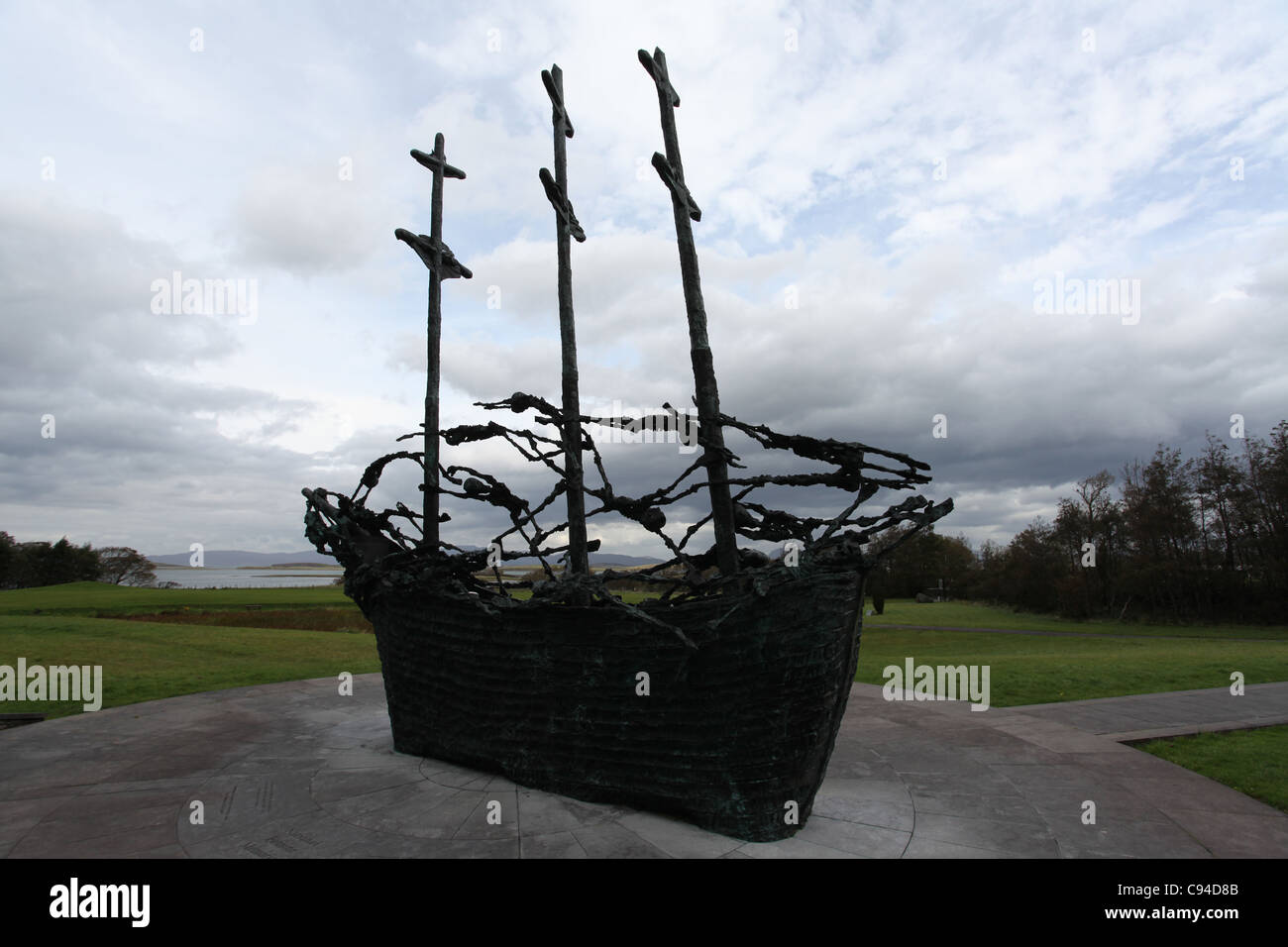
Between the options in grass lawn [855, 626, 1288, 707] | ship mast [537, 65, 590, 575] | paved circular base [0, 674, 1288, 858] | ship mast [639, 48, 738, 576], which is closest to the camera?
paved circular base [0, 674, 1288, 858]

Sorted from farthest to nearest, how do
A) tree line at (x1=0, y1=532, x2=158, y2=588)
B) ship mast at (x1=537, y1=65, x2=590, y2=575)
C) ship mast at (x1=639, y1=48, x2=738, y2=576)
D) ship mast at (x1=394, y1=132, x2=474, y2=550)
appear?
tree line at (x1=0, y1=532, x2=158, y2=588) → ship mast at (x1=394, y1=132, x2=474, y2=550) → ship mast at (x1=537, y1=65, x2=590, y2=575) → ship mast at (x1=639, y1=48, x2=738, y2=576)

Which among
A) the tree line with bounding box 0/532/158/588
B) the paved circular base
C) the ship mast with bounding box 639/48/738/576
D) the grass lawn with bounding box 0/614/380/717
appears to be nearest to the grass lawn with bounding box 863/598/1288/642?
the grass lawn with bounding box 0/614/380/717

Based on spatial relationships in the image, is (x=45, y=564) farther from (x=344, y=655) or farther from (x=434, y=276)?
(x=434, y=276)

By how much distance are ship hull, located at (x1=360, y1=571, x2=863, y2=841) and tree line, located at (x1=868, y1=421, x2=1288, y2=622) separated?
30060 millimetres

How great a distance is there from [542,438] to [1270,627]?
36223 millimetres

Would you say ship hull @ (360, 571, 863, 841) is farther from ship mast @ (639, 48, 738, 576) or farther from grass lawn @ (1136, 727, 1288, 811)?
grass lawn @ (1136, 727, 1288, 811)

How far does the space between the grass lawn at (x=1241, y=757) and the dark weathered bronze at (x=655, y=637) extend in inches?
161

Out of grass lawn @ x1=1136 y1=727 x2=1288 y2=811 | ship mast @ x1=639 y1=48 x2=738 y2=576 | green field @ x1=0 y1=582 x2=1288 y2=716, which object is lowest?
green field @ x1=0 y1=582 x2=1288 y2=716

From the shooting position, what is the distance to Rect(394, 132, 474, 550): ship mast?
25.3ft

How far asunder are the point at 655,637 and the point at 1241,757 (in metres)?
6.54

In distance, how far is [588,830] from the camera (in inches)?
189

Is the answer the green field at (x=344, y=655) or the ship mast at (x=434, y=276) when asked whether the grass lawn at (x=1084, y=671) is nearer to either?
the green field at (x=344, y=655)

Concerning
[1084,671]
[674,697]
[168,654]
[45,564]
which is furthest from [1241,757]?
[45,564]
